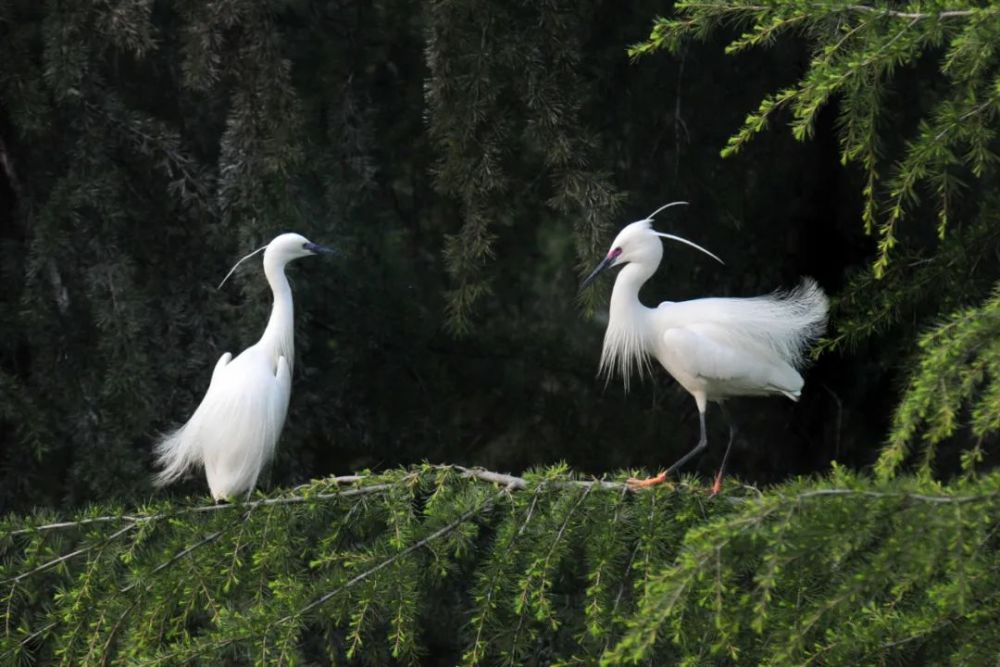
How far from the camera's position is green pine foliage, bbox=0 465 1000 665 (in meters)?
1.30

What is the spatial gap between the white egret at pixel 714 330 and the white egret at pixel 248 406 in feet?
2.21

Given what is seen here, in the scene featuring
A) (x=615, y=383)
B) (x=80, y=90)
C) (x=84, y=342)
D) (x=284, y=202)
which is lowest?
(x=615, y=383)

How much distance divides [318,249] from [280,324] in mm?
179

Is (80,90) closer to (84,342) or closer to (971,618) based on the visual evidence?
(84,342)

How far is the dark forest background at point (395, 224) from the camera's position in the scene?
2451 millimetres

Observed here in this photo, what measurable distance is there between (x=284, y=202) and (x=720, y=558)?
147cm

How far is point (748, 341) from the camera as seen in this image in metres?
2.67

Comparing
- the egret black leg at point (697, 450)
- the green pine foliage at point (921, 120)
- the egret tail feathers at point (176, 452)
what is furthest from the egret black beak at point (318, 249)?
the green pine foliage at point (921, 120)

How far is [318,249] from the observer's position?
266cm

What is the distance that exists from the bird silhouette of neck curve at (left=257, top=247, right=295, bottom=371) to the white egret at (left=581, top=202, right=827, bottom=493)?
27.5 inches

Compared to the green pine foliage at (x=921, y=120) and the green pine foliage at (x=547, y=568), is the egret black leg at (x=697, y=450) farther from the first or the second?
the green pine foliage at (x=921, y=120)

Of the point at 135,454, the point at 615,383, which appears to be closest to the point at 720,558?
the point at 135,454

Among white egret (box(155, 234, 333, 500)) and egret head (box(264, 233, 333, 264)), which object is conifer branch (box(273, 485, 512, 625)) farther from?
egret head (box(264, 233, 333, 264))

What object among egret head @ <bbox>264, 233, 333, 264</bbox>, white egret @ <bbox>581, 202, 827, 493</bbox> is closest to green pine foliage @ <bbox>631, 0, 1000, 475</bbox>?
white egret @ <bbox>581, 202, 827, 493</bbox>
